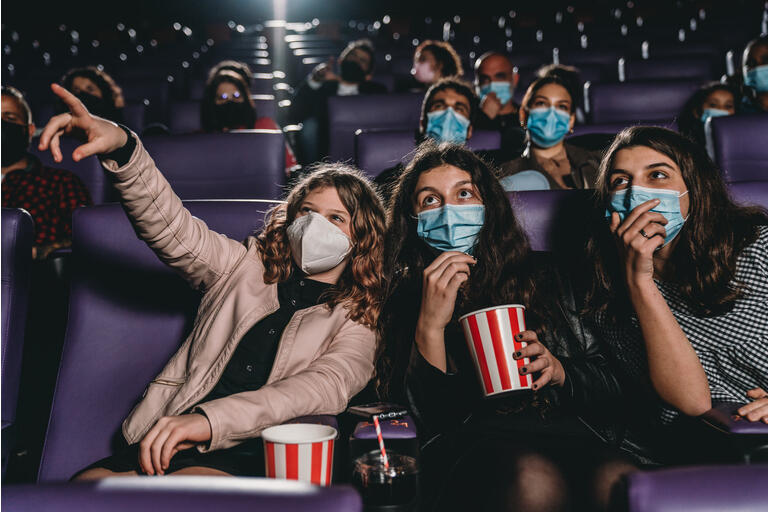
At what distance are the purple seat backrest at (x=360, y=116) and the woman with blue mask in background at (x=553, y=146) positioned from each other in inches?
35.2

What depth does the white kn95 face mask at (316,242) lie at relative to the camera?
1365mm

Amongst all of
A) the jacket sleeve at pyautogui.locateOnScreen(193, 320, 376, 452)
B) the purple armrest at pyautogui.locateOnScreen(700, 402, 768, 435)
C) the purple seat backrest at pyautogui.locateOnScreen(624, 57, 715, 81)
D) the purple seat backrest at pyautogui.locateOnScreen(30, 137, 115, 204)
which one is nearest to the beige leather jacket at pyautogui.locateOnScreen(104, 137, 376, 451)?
the jacket sleeve at pyautogui.locateOnScreen(193, 320, 376, 452)

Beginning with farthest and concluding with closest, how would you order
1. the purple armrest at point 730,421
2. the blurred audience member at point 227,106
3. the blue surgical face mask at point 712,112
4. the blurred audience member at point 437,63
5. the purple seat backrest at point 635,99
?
the blurred audience member at point 437,63, the purple seat backrest at point 635,99, the blurred audience member at point 227,106, the blue surgical face mask at point 712,112, the purple armrest at point 730,421

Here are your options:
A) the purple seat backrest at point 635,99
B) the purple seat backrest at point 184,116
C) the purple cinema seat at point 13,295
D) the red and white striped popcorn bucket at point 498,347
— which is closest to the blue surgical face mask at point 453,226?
the red and white striped popcorn bucket at point 498,347

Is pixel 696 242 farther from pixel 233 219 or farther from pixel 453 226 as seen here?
pixel 233 219

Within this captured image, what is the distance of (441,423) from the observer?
1198mm

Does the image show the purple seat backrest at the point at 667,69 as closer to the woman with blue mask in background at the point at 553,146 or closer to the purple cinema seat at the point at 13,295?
the woman with blue mask in background at the point at 553,146

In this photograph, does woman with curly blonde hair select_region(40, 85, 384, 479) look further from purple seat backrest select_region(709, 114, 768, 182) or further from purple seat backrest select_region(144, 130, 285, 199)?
purple seat backrest select_region(709, 114, 768, 182)

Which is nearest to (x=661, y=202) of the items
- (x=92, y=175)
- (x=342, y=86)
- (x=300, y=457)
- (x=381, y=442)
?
(x=381, y=442)

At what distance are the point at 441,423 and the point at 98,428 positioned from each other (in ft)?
→ 2.09

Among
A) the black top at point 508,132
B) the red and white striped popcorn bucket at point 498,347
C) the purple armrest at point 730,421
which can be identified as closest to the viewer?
the purple armrest at point 730,421

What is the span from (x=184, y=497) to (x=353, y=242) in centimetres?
103

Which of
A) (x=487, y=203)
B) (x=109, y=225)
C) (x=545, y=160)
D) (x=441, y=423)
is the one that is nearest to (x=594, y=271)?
(x=487, y=203)

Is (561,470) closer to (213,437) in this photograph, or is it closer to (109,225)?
(213,437)
